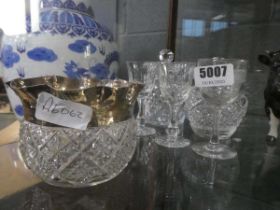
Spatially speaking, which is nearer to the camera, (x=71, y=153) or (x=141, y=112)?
(x=71, y=153)

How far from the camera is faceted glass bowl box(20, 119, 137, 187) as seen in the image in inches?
13.2

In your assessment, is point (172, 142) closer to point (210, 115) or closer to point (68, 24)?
point (210, 115)

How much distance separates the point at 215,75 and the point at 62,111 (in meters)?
0.28

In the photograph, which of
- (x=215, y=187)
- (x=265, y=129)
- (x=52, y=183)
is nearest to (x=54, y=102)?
(x=52, y=183)

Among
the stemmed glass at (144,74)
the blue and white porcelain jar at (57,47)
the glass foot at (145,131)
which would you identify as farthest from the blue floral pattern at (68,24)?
the glass foot at (145,131)

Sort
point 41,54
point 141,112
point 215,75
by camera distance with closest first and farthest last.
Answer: point 215,75, point 41,54, point 141,112

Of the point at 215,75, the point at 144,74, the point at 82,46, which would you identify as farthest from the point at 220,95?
the point at 82,46

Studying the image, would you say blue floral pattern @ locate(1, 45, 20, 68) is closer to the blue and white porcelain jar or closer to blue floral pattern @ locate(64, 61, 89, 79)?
the blue and white porcelain jar

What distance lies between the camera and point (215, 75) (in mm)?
493

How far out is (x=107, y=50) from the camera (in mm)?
667

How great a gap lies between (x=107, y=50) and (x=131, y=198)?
402 millimetres

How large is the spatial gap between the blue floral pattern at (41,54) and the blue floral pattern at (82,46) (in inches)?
1.7

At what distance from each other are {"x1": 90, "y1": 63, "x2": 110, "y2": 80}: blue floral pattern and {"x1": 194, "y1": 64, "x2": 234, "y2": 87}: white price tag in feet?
0.78

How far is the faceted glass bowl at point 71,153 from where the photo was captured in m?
0.34
